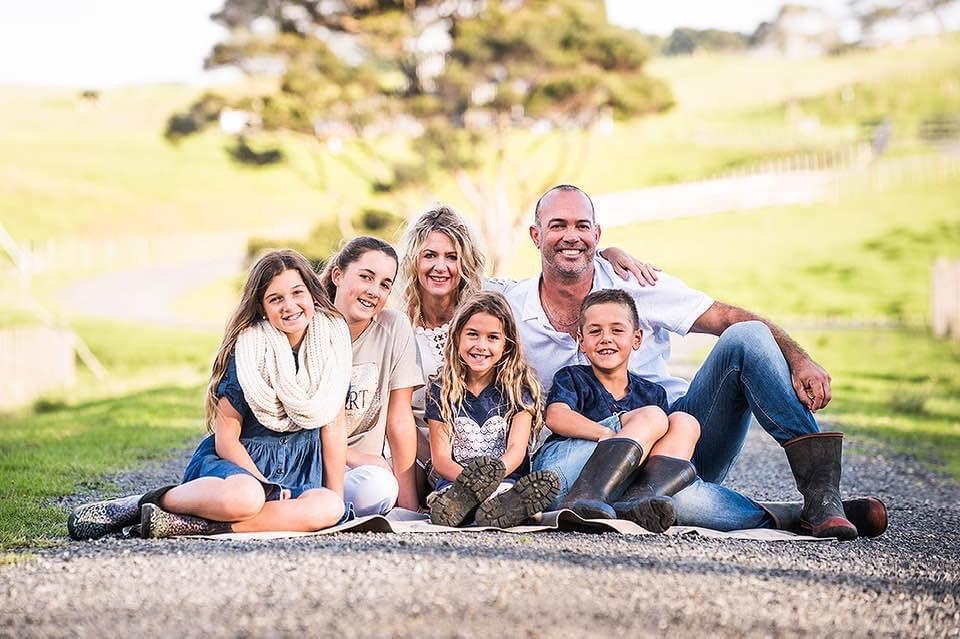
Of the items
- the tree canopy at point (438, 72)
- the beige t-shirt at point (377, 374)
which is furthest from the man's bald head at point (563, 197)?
the tree canopy at point (438, 72)

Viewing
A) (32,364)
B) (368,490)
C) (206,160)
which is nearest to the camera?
(368,490)

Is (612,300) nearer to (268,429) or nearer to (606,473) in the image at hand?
(606,473)

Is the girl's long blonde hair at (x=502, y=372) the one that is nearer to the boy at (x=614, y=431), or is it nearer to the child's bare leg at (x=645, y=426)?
the boy at (x=614, y=431)

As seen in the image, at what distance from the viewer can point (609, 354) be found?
5840mm

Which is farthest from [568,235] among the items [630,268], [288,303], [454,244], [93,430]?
[93,430]

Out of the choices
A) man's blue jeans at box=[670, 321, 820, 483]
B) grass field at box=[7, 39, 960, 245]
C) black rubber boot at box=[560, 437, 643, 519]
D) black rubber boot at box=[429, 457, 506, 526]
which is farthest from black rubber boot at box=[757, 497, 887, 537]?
grass field at box=[7, 39, 960, 245]

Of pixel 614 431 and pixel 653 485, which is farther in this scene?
pixel 614 431

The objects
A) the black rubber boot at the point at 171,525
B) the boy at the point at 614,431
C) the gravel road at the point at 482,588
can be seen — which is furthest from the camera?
the boy at the point at 614,431

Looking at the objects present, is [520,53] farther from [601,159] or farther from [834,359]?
[601,159]

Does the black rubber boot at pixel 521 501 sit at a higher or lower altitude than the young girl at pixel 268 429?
lower

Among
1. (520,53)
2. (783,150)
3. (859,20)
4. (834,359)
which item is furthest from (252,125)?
(859,20)

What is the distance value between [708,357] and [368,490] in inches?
64.7

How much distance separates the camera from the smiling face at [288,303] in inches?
221

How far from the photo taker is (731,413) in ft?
19.6
